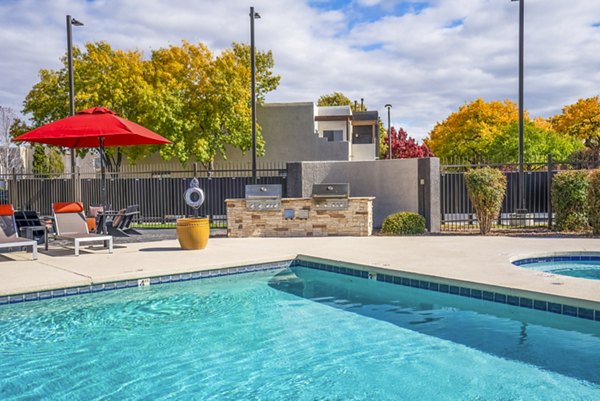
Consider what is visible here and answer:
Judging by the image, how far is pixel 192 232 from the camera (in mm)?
9953

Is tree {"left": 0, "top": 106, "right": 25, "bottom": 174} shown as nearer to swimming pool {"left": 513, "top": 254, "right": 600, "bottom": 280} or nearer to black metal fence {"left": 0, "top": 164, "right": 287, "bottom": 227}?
black metal fence {"left": 0, "top": 164, "right": 287, "bottom": 227}

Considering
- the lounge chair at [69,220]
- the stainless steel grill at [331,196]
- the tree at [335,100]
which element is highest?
the tree at [335,100]

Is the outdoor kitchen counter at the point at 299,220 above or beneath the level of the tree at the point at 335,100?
beneath

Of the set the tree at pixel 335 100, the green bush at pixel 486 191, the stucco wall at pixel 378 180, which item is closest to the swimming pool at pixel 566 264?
the green bush at pixel 486 191

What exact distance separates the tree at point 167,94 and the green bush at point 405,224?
15.2 m

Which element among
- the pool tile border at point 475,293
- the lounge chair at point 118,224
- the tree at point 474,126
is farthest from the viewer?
the tree at point 474,126

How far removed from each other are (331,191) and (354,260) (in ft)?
14.3

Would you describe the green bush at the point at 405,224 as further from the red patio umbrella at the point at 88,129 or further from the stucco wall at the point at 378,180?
the red patio umbrella at the point at 88,129

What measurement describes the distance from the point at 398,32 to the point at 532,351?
13.4 m

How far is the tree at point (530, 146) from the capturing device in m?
35.0

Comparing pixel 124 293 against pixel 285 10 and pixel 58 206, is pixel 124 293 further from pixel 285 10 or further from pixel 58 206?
pixel 285 10

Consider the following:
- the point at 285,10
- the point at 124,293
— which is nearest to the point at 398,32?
the point at 285,10

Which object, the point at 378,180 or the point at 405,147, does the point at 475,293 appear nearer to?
the point at 378,180

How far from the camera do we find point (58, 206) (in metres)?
10.3
